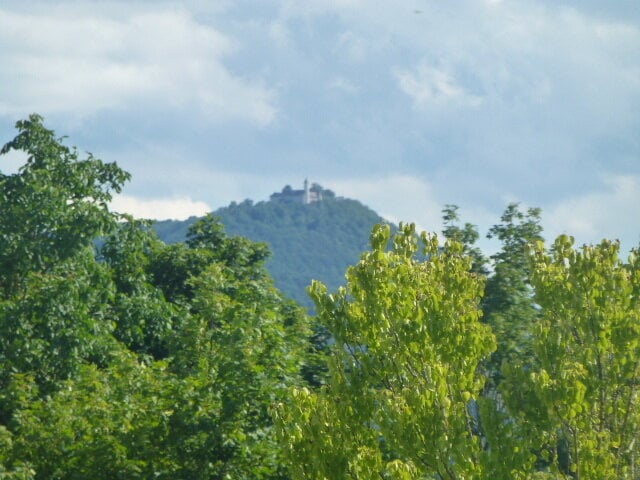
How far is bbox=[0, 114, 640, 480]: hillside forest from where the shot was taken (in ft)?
30.7

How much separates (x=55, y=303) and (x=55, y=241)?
10.6 ft

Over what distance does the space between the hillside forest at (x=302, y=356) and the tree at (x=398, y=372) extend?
2 cm

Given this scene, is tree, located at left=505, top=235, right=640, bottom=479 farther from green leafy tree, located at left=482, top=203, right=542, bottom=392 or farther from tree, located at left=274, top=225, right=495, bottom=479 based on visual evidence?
green leafy tree, located at left=482, top=203, right=542, bottom=392

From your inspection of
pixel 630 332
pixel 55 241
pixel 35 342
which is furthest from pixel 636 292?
pixel 55 241

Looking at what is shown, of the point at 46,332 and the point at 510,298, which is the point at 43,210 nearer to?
the point at 46,332

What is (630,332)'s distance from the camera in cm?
969

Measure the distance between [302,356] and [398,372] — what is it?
33.8 ft

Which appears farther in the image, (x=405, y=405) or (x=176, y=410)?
(x=176, y=410)

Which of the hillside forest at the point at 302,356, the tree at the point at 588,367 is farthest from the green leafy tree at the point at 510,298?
the tree at the point at 588,367

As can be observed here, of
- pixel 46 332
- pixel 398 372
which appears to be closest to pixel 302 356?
pixel 46 332

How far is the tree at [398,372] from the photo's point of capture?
888 centimetres

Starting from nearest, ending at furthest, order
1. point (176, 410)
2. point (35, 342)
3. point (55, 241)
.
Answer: point (176, 410) < point (35, 342) < point (55, 241)

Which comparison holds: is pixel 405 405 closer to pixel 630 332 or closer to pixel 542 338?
pixel 542 338

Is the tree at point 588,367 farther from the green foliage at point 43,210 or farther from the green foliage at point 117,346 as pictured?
the green foliage at point 43,210
